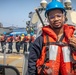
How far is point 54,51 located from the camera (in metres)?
3.17

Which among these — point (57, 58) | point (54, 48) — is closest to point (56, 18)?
point (54, 48)

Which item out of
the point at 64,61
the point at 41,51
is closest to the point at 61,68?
the point at 64,61

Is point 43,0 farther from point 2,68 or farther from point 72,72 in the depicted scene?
point 72,72

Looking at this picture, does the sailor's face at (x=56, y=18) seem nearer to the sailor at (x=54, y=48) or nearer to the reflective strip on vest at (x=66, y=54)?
the sailor at (x=54, y=48)

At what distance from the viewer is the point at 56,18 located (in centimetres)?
326

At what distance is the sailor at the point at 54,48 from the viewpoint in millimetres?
3154

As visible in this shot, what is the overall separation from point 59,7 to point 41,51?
1.87 feet

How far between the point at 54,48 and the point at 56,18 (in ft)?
1.20

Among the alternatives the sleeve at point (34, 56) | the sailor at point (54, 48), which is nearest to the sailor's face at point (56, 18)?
the sailor at point (54, 48)

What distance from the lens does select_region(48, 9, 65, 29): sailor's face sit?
3.25 meters

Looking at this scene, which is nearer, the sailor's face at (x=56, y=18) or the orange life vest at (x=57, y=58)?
the orange life vest at (x=57, y=58)

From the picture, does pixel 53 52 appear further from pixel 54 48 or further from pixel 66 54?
pixel 66 54

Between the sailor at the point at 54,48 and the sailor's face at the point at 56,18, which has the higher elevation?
the sailor's face at the point at 56,18

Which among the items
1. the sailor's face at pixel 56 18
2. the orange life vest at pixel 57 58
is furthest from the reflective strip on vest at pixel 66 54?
the sailor's face at pixel 56 18
